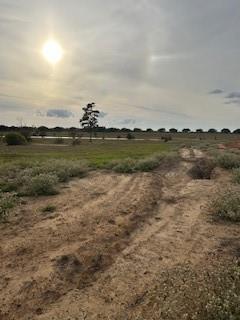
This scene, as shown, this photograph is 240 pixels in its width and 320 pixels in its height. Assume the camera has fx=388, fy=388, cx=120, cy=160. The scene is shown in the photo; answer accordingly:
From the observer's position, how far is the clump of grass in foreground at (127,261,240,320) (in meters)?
4.45

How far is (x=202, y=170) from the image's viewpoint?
2061cm

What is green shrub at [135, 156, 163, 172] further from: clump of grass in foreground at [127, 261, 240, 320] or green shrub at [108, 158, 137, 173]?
clump of grass in foreground at [127, 261, 240, 320]

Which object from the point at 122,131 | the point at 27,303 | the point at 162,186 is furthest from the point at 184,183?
the point at 122,131

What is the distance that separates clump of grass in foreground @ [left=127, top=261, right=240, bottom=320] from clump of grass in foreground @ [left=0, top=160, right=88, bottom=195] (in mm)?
8685

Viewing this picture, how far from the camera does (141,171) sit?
67.7 ft

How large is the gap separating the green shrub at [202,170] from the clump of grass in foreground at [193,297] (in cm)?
1299

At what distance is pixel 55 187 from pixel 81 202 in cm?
297

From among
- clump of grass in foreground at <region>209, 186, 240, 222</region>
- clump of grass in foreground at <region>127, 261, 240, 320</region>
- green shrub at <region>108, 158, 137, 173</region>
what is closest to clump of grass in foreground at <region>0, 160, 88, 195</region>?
green shrub at <region>108, 158, 137, 173</region>

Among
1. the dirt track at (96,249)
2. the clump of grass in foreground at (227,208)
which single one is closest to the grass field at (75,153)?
the dirt track at (96,249)

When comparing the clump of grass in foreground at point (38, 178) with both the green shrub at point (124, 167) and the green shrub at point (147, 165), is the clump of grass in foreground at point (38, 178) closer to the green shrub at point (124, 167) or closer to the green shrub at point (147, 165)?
the green shrub at point (124, 167)

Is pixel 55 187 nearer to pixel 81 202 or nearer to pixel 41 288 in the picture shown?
pixel 81 202

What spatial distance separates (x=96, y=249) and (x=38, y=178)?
7526 mm

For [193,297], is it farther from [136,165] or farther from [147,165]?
[147,165]

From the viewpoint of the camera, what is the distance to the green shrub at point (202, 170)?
19.0 metres
